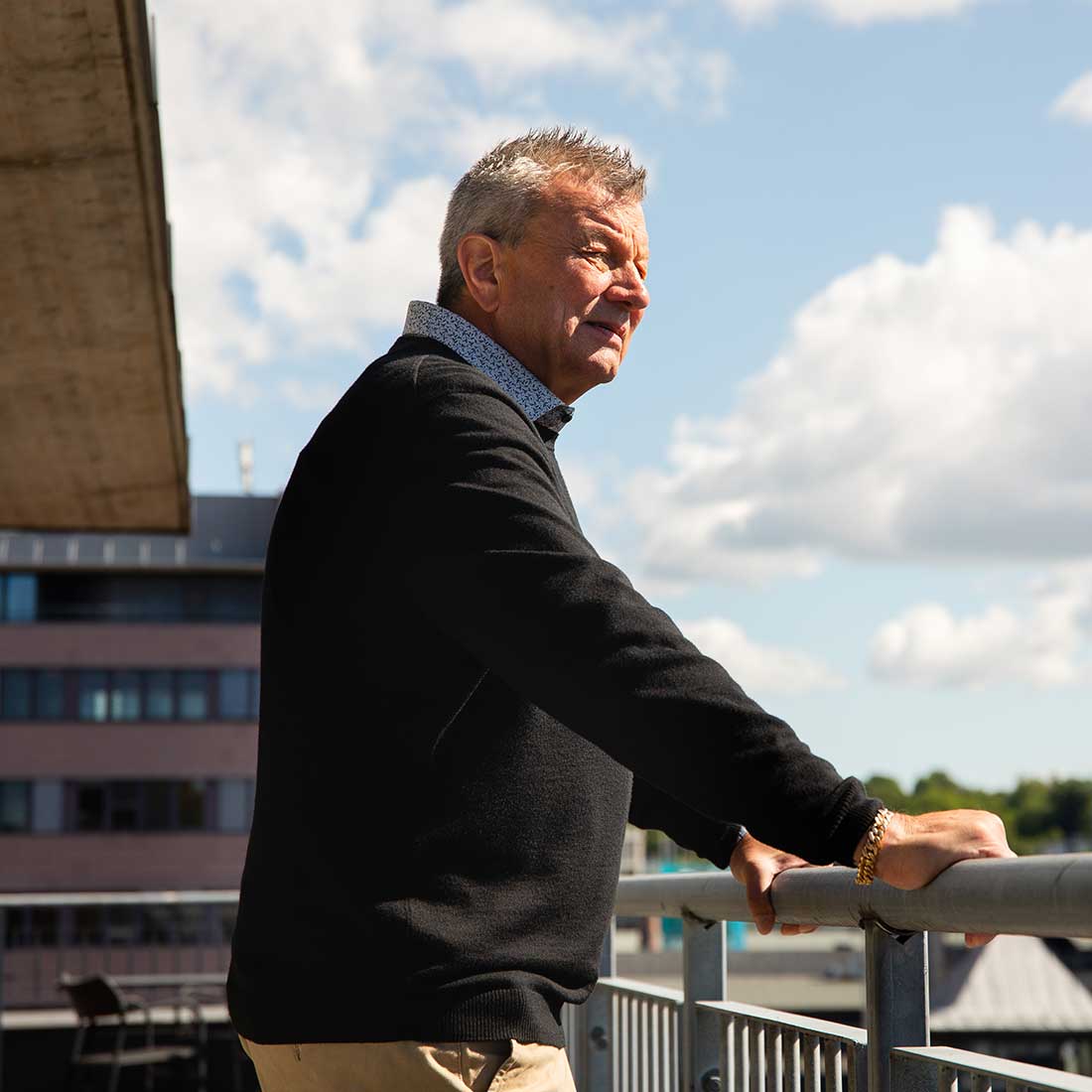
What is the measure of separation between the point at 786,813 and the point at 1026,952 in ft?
213

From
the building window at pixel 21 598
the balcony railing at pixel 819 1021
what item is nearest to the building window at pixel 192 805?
the building window at pixel 21 598

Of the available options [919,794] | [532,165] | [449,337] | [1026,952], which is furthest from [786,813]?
[919,794]

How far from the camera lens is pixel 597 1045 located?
129 inches

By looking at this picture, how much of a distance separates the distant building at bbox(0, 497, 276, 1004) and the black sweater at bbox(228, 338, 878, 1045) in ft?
194

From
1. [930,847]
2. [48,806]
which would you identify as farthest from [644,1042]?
[48,806]

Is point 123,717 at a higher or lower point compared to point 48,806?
higher

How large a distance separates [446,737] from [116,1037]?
1000 centimetres

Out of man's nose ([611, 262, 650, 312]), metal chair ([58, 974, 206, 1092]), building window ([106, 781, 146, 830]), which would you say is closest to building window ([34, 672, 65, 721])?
building window ([106, 781, 146, 830])

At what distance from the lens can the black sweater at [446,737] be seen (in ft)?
5.54

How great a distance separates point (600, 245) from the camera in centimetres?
221

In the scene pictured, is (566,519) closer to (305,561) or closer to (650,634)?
(650,634)

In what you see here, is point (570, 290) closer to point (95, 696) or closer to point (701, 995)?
point (701, 995)

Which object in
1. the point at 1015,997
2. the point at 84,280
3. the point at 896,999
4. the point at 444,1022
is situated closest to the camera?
the point at 444,1022

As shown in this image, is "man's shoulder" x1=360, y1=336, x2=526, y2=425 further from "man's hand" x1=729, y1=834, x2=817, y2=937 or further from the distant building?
the distant building
